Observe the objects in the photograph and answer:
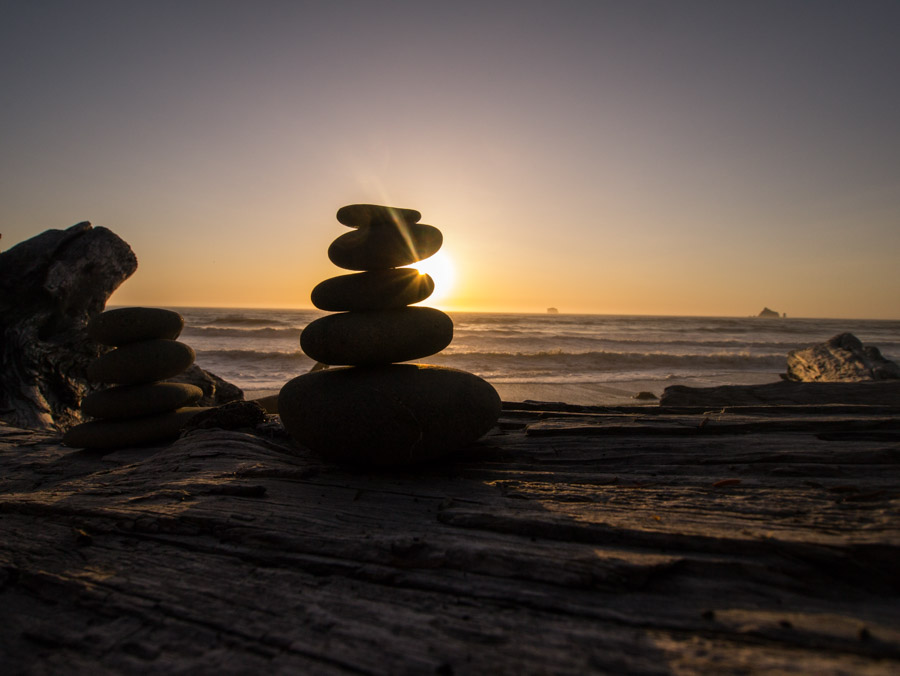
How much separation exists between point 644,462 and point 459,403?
1701 mm

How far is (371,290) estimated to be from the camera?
14.9ft

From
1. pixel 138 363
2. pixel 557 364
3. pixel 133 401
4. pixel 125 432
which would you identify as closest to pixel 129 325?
pixel 138 363

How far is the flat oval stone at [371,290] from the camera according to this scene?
180 inches

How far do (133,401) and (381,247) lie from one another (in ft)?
16.4

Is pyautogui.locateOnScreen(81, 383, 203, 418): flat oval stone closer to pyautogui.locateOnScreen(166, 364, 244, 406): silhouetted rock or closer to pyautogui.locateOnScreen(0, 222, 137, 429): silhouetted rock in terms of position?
pyautogui.locateOnScreen(166, 364, 244, 406): silhouetted rock

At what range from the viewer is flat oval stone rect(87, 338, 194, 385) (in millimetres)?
6766

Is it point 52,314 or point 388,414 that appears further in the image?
point 52,314

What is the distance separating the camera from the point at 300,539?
256 cm

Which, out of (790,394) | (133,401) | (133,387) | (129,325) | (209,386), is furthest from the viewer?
(209,386)

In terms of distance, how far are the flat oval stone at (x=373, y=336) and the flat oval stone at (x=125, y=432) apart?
3171 millimetres

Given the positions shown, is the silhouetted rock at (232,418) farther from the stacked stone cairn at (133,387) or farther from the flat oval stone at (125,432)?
the stacked stone cairn at (133,387)

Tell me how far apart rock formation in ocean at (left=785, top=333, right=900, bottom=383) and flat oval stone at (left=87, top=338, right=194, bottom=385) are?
15523 mm

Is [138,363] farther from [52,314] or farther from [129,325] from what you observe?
[52,314]

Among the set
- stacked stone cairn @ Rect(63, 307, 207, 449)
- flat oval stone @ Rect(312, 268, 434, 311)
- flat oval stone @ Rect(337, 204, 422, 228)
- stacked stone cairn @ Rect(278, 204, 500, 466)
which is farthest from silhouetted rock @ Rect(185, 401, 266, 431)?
flat oval stone @ Rect(337, 204, 422, 228)
